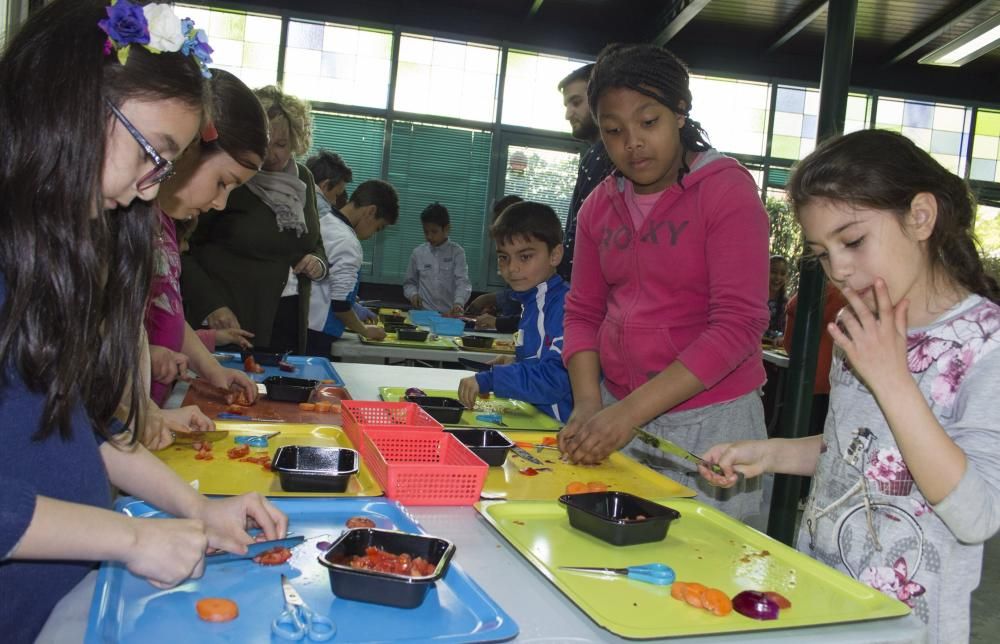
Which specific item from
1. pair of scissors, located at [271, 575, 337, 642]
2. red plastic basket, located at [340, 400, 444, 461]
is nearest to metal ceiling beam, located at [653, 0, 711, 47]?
red plastic basket, located at [340, 400, 444, 461]

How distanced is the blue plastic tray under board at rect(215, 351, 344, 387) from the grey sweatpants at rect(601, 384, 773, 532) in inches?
38.3

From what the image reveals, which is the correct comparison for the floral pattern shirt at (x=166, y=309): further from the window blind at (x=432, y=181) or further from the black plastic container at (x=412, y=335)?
the window blind at (x=432, y=181)

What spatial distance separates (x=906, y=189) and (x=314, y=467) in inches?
41.3

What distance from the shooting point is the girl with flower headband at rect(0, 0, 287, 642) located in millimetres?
871

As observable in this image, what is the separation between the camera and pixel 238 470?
4.53 feet

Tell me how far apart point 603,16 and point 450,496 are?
24.6ft

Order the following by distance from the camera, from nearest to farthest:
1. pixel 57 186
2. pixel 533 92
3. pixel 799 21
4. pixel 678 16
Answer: pixel 57 186, pixel 678 16, pixel 799 21, pixel 533 92

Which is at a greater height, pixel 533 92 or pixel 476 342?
pixel 533 92

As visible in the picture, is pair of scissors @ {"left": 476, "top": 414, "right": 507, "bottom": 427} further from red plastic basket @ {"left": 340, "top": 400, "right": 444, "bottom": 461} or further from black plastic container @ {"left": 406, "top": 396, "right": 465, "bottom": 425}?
red plastic basket @ {"left": 340, "top": 400, "right": 444, "bottom": 461}

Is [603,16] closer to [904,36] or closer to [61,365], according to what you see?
[904,36]

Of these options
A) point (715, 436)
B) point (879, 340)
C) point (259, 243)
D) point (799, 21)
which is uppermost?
point (799, 21)

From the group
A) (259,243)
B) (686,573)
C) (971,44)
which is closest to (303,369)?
(259,243)

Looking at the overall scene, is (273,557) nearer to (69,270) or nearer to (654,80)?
(69,270)

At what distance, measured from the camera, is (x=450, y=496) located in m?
1.30
